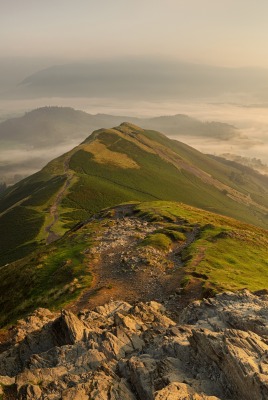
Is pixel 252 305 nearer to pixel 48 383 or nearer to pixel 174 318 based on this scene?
pixel 174 318

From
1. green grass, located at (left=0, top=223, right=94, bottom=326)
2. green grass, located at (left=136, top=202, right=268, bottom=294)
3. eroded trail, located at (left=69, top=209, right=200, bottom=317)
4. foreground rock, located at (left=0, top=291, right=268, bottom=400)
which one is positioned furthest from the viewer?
green grass, located at (left=136, top=202, right=268, bottom=294)

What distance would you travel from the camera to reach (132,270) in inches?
2448

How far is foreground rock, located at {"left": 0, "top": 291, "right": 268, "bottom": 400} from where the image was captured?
25641 millimetres

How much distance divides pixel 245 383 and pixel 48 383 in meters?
15.3

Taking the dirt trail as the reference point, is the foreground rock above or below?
above

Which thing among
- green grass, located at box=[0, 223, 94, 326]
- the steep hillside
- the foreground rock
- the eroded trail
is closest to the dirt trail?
the steep hillside

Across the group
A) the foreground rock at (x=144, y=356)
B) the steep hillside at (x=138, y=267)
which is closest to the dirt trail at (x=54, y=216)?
the steep hillside at (x=138, y=267)

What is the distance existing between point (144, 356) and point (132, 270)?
30.7 metres

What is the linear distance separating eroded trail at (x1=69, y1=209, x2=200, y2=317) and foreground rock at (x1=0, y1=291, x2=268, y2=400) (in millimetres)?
8403

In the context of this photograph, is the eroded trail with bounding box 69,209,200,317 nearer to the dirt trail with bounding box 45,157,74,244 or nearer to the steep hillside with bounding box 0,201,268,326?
the steep hillside with bounding box 0,201,268,326

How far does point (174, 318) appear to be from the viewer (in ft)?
150

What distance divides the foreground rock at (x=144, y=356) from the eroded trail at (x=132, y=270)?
840 centimetres

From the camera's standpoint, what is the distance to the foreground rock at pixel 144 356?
25.6m

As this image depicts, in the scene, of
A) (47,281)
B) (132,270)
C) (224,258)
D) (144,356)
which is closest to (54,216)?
(47,281)
